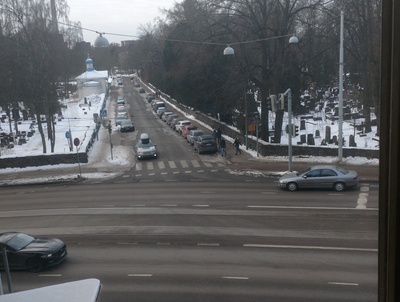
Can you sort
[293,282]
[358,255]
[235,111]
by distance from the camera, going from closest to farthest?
[293,282]
[358,255]
[235,111]

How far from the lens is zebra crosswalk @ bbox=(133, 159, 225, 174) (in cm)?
2352

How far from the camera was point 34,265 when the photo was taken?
11266 mm

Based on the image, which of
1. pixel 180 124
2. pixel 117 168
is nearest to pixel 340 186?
pixel 117 168

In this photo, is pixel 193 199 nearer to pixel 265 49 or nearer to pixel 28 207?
pixel 28 207

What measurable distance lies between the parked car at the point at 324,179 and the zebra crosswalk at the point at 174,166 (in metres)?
5.94

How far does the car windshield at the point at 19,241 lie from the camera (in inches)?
449

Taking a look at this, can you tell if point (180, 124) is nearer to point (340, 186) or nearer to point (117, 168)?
point (117, 168)

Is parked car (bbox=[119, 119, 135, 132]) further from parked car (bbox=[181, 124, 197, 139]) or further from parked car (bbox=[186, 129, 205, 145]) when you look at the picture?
parked car (bbox=[186, 129, 205, 145])

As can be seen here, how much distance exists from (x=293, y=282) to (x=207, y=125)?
29463 millimetres

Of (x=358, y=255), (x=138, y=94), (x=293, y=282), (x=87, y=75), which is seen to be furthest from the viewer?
(x=138, y=94)

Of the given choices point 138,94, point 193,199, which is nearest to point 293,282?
point 193,199

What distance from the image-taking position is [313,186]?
17516 mm

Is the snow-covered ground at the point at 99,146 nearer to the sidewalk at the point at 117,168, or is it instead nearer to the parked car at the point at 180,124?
the sidewalk at the point at 117,168

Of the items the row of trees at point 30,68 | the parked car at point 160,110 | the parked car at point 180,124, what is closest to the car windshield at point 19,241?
the row of trees at point 30,68
